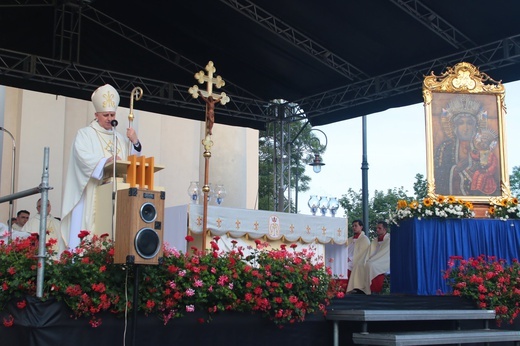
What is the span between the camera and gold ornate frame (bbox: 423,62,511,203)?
11500 millimetres

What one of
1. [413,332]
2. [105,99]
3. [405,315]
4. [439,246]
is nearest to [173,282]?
[105,99]

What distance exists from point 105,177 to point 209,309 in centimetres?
207

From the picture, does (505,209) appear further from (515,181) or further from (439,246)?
(515,181)

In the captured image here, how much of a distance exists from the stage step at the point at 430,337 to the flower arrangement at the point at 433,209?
7.85 ft

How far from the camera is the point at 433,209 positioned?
10.3 metres

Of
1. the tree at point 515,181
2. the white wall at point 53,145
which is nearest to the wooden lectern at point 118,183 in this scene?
the white wall at point 53,145

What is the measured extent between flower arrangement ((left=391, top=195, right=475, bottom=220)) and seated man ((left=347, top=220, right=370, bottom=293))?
10.1 ft

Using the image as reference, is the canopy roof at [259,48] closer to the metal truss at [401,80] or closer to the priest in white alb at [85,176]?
the metal truss at [401,80]

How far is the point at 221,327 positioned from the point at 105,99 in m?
2.91

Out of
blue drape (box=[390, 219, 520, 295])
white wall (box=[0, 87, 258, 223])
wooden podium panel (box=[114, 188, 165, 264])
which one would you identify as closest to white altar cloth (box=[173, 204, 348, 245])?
blue drape (box=[390, 219, 520, 295])

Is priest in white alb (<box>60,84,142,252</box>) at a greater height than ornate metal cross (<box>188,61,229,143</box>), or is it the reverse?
ornate metal cross (<box>188,61,229,143</box>)

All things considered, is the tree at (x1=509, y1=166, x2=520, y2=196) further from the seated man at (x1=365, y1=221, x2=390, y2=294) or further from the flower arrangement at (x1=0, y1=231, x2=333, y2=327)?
the flower arrangement at (x1=0, y1=231, x2=333, y2=327)

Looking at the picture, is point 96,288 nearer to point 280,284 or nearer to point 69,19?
point 280,284

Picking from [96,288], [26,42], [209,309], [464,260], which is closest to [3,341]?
[96,288]
